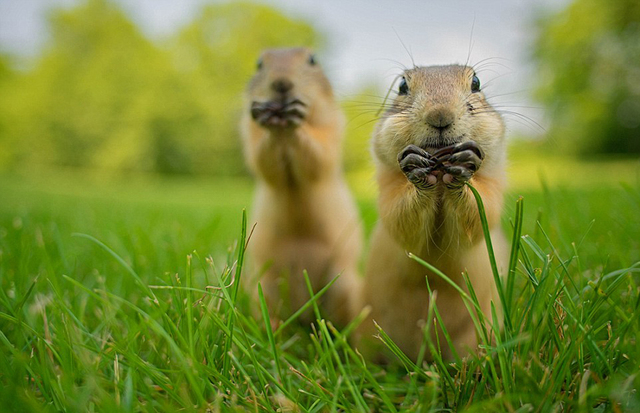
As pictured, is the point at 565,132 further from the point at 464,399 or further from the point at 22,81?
the point at 22,81

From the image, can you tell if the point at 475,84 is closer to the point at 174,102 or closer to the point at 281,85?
the point at 281,85

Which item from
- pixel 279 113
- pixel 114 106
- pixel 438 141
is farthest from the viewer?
pixel 114 106

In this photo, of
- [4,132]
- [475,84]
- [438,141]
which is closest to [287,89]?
[475,84]

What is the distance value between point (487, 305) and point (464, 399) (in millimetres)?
786

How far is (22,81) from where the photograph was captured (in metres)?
32.9

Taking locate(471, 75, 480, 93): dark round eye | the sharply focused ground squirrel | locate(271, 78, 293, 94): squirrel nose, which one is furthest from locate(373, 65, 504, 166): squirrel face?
locate(271, 78, 293, 94): squirrel nose

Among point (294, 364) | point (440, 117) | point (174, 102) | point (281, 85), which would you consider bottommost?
point (294, 364)

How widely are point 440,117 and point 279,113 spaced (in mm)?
1338

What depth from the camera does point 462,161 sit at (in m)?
1.61

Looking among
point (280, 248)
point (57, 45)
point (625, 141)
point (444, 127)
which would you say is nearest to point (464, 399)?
point (444, 127)

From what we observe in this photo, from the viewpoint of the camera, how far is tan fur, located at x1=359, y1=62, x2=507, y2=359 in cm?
179

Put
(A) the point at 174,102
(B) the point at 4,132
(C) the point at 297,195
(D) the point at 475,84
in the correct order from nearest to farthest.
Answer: (D) the point at 475,84, (C) the point at 297,195, (A) the point at 174,102, (B) the point at 4,132

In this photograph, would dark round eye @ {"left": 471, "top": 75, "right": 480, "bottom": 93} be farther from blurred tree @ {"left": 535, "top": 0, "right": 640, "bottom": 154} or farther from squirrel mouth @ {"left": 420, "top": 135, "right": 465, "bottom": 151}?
blurred tree @ {"left": 535, "top": 0, "right": 640, "bottom": 154}

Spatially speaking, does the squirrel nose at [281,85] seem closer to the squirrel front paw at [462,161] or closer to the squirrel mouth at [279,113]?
the squirrel mouth at [279,113]
